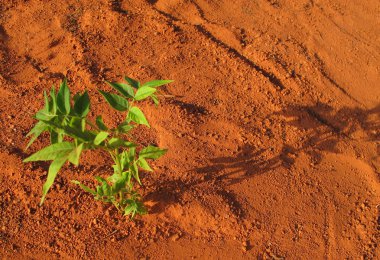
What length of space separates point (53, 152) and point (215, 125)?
1.46m

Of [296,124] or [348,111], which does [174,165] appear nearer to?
[296,124]

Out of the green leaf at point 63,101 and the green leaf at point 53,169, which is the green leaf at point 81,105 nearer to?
the green leaf at point 63,101

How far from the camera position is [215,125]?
110 inches

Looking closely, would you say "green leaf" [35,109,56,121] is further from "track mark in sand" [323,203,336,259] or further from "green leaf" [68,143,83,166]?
"track mark in sand" [323,203,336,259]

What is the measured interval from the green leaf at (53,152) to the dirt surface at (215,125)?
2.95 feet

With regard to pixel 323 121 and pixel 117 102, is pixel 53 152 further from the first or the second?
pixel 323 121

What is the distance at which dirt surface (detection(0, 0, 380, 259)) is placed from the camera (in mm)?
2350

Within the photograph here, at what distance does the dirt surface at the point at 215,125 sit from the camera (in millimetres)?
2350

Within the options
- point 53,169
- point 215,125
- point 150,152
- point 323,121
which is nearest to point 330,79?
point 323,121

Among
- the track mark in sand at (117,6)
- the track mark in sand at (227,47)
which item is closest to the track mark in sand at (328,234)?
the track mark in sand at (227,47)

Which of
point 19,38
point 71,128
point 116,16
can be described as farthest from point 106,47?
point 71,128

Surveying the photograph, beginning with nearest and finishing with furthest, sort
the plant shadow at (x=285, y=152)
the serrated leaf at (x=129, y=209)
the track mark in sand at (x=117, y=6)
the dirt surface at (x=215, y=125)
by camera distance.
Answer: the serrated leaf at (x=129, y=209), the dirt surface at (x=215, y=125), the plant shadow at (x=285, y=152), the track mark in sand at (x=117, y=6)

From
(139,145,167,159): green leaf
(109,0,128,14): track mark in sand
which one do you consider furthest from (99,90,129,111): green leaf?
(109,0,128,14): track mark in sand

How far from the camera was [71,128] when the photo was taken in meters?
1.58
